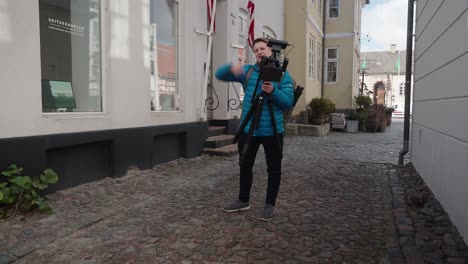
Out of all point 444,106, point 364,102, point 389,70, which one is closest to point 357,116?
point 364,102

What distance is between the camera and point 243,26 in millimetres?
10078

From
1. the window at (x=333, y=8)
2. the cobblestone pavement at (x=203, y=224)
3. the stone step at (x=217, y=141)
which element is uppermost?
the window at (x=333, y=8)

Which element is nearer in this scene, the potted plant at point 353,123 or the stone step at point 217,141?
the stone step at point 217,141

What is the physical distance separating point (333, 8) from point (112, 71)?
54.3 ft

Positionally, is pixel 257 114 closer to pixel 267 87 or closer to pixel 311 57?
pixel 267 87

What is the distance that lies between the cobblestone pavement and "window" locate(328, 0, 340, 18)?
15080mm

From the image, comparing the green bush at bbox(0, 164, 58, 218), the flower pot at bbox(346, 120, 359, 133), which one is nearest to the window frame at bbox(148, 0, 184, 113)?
the green bush at bbox(0, 164, 58, 218)

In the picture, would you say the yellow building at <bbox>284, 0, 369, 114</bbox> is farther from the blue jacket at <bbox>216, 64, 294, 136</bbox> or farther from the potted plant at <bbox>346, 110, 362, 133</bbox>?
the blue jacket at <bbox>216, 64, 294, 136</bbox>

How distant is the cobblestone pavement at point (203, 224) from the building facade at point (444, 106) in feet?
1.91

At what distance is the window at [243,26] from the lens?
9.87m

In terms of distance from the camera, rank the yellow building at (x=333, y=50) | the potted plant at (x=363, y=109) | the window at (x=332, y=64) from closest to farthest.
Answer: the potted plant at (x=363, y=109) → the yellow building at (x=333, y=50) → the window at (x=332, y=64)

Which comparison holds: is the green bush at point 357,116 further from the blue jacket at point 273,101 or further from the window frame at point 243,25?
the blue jacket at point 273,101

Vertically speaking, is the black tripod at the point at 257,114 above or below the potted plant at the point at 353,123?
above

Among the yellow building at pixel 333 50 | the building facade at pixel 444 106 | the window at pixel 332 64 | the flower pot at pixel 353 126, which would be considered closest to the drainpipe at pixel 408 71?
the building facade at pixel 444 106
